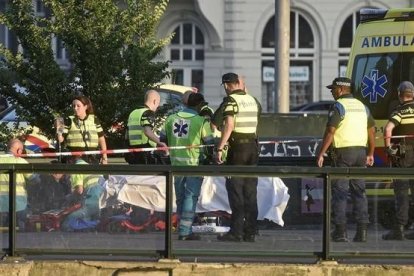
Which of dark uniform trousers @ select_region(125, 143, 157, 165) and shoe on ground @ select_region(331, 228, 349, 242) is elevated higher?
dark uniform trousers @ select_region(125, 143, 157, 165)

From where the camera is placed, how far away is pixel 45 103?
50.5 feet

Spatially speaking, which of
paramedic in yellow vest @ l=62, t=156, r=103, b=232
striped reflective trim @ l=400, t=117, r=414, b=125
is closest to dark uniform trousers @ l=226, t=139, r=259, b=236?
paramedic in yellow vest @ l=62, t=156, r=103, b=232

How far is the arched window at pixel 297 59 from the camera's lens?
1547 inches

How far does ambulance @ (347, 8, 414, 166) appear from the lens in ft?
48.9

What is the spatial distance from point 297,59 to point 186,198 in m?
29.4

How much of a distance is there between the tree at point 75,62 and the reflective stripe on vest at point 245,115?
11.6 feet

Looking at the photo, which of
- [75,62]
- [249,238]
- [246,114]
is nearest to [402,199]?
[249,238]

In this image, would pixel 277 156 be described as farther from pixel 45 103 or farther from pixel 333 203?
pixel 333 203

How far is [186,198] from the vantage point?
10.3 m

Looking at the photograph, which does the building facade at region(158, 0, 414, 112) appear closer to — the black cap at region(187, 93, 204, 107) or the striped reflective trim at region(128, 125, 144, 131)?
the striped reflective trim at region(128, 125, 144, 131)

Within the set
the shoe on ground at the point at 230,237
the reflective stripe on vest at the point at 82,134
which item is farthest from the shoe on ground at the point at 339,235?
the reflective stripe on vest at the point at 82,134

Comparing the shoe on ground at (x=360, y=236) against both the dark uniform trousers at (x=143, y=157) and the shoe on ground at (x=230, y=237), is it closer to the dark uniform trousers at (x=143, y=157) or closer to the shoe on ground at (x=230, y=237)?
the shoe on ground at (x=230, y=237)

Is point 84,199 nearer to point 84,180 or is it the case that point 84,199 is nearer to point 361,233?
point 84,180

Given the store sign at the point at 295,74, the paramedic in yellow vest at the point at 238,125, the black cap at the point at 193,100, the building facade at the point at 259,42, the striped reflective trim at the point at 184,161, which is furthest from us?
the store sign at the point at 295,74
